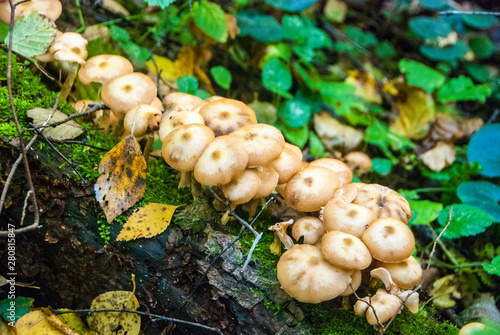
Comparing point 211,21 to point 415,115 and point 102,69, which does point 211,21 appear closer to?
point 102,69

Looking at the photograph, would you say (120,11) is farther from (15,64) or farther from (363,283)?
(363,283)

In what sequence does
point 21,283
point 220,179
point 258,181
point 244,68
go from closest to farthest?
point 220,179, point 258,181, point 21,283, point 244,68

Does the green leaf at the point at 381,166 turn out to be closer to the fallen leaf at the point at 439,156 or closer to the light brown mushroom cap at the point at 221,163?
the fallen leaf at the point at 439,156

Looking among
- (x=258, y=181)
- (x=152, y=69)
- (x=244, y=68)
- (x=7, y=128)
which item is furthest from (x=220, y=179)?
(x=244, y=68)

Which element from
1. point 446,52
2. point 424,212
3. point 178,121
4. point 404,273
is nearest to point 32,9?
point 178,121

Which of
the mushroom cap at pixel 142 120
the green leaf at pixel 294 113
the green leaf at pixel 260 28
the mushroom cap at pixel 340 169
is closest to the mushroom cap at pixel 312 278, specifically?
the mushroom cap at pixel 340 169

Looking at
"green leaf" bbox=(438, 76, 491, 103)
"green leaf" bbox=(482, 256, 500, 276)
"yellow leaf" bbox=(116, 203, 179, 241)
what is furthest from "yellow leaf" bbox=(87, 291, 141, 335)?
"green leaf" bbox=(438, 76, 491, 103)
